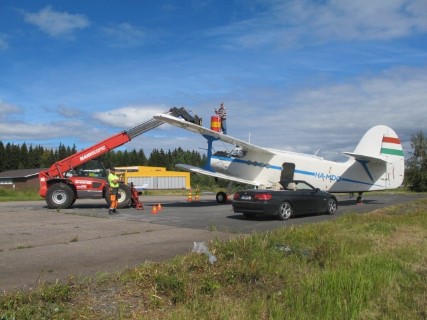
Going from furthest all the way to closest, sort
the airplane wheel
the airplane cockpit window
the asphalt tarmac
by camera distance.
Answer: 1. the airplane wheel
2. the airplane cockpit window
3. the asphalt tarmac

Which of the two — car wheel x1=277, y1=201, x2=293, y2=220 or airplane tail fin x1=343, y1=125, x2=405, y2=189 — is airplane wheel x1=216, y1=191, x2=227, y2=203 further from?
car wheel x1=277, y1=201, x2=293, y2=220

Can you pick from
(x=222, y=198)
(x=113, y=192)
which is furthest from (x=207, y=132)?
(x=113, y=192)

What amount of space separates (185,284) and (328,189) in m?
17.5

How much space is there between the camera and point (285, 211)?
1515 centimetres

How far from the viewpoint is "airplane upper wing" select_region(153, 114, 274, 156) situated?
20125mm

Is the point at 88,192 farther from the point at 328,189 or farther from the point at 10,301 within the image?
the point at 10,301

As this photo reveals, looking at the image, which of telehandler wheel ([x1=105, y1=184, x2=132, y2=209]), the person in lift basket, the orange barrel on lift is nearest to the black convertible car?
the person in lift basket

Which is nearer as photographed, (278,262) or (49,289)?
(49,289)

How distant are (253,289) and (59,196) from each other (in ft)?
51.8

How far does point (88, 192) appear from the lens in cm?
1997

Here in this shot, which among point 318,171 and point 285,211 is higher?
point 318,171

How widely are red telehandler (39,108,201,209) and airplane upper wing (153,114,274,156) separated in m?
0.78

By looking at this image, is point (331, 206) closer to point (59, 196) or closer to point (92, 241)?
point (92, 241)

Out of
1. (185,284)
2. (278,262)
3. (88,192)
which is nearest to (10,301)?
(185,284)
